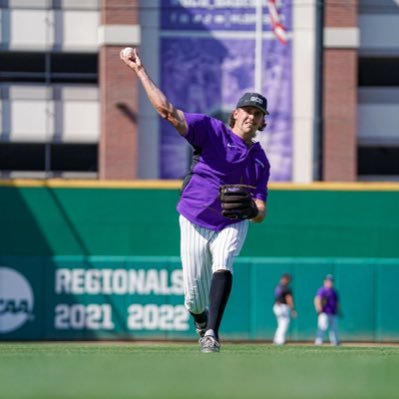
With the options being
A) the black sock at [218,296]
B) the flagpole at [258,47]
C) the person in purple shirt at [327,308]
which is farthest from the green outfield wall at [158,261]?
the black sock at [218,296]

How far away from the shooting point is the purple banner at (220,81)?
31203 millimetres

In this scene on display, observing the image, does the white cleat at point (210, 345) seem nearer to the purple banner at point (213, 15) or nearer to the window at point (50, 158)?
the purple banner at point (213, 15)

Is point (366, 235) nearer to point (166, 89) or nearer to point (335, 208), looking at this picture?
point (335, 208)

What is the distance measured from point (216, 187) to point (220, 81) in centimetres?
2244

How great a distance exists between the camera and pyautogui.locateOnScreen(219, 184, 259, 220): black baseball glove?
28.7ft

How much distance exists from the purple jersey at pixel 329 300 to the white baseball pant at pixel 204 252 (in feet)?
43.6

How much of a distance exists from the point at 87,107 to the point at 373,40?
736 centimetres

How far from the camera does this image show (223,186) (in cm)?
893

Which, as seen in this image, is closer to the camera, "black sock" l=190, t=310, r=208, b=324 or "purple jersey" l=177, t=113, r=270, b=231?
"purple jersey" l=177, t=113, r=270, b=231

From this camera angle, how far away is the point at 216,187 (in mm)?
9062

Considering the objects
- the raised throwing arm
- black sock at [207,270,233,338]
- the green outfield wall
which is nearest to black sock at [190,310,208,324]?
black sock at [207,270,233,338]

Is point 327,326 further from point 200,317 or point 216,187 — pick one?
point 216,187

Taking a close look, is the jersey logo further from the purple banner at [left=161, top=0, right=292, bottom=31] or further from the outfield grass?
the purple banner at [left=161, top=0, right=292, bottom=31]

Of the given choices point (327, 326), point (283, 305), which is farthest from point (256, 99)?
point (327, 326)
